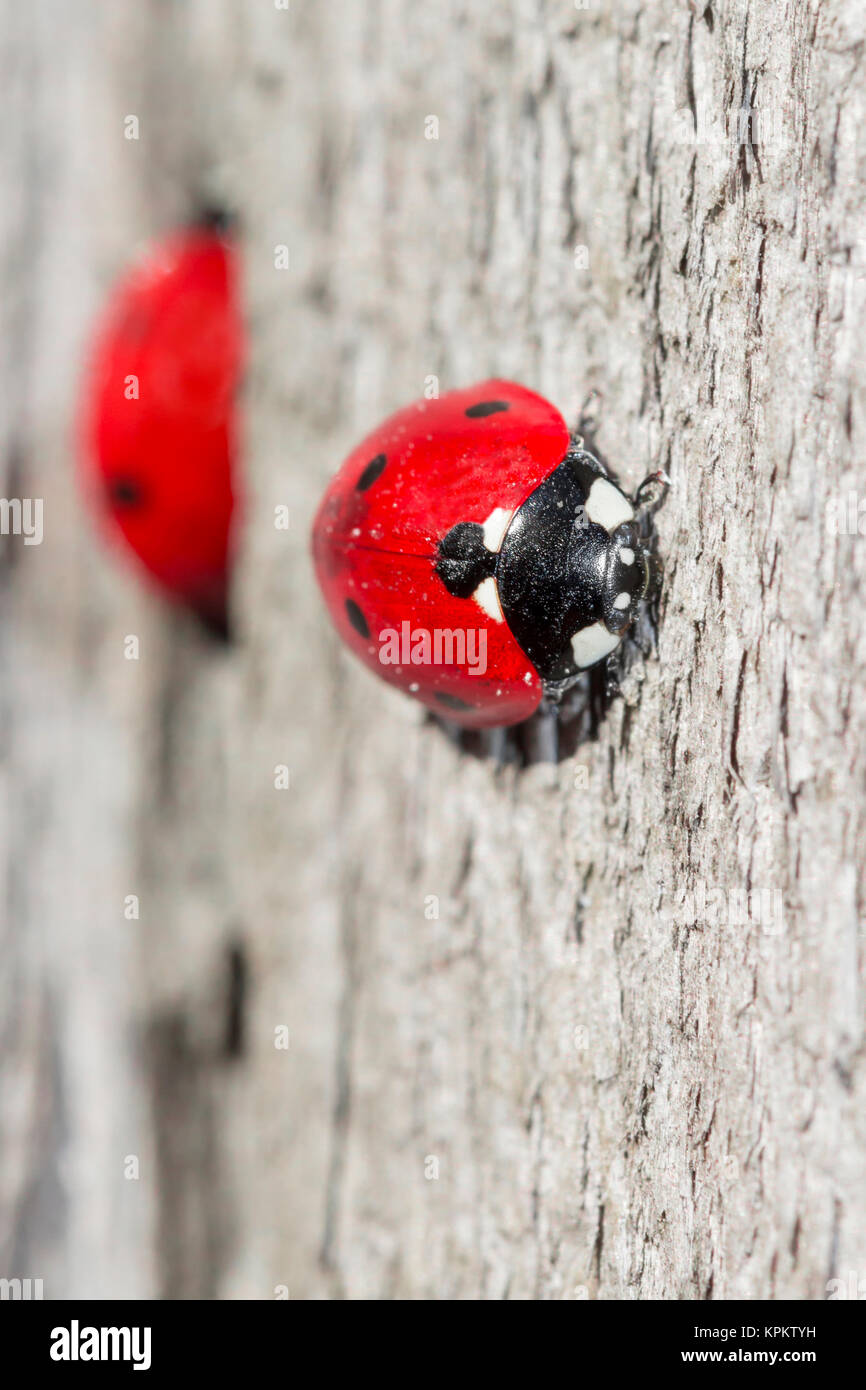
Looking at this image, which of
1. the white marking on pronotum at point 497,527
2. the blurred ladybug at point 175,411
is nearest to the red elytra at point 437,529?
the white marking on pronotum at point 497,527

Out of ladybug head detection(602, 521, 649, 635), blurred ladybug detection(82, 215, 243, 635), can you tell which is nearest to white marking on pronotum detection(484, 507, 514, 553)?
ladybug head detection(602, 521, 649, 635)

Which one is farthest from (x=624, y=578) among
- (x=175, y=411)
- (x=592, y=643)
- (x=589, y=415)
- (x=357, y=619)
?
(x=175, y=411)

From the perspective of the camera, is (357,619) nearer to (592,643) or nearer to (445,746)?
(445,746)

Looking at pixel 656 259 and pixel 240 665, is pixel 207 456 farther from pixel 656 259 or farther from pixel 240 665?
pixel 656 259

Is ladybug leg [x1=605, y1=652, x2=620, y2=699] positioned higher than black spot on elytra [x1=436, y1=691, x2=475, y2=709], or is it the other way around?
ladybug leg [x1=605, y1=652, x2=620, y2=699]

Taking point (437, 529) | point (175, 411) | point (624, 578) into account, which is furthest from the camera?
point (175, 411)

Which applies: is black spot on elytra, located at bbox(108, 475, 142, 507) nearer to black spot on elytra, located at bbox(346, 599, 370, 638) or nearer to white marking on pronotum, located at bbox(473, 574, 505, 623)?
black spot on elytra, located at bbox(346, 599, 370, 638)
